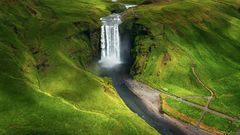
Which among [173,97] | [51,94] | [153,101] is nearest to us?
[51,94]

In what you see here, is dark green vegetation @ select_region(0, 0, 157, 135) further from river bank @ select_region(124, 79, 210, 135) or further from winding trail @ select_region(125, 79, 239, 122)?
winding trail @ select_region(125, 79, 239, 122)

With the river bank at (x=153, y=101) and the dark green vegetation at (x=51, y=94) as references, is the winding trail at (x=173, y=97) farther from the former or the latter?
the dark green vegetation at (x=51, y=94)

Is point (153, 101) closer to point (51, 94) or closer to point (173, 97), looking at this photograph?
point (173, 97)

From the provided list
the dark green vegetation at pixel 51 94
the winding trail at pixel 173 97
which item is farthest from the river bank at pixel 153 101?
the dark green vegetation at pixel 51 94

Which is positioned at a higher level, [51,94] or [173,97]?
[51,94]

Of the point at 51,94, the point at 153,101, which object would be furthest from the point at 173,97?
the point at 51,94

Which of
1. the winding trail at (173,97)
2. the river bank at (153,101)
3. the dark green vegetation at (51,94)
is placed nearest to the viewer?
the dark green vegetation at (51,94)

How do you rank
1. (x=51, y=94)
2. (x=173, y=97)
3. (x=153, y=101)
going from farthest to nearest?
(x=173, y=97) → (x=153, y=101) → (x=51, y=94)

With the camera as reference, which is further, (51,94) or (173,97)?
(173,97)
